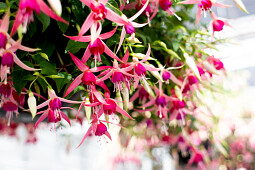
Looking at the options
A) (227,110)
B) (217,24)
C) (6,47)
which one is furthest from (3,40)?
(227,110)

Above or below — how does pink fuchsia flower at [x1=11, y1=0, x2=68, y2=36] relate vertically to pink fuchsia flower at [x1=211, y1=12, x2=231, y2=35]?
above

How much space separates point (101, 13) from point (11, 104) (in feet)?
0.93

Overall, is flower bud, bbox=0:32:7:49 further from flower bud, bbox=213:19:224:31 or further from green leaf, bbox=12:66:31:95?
flower bud, bbox=213:19:224:31

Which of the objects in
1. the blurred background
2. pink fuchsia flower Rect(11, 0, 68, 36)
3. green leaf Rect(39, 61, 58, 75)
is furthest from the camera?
the blurred background

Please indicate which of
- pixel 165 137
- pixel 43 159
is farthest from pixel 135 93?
pixel 43 159

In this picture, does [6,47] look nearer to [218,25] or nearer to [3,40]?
[3,40]

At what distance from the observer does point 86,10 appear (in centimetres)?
40

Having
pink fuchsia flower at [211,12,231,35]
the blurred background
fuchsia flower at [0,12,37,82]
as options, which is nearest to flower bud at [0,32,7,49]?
fuchsia flower at [0,12,37,82]

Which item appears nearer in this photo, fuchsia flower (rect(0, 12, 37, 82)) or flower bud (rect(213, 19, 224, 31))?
fuchsia flower (rect(0, 12, 37, 82))

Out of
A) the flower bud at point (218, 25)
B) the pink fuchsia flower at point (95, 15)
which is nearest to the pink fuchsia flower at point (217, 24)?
the flower bud at point (218, 25)

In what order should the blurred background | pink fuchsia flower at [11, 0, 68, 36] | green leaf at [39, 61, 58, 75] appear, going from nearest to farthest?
pink fuchsia flower at [11, 0, 68, 36] < green leaf at [39, 61, 58, 75] < the blurred background

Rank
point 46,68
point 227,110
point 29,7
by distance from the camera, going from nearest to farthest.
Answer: point 29,7
point 46,68
point 227,110

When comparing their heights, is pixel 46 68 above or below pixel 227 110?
above

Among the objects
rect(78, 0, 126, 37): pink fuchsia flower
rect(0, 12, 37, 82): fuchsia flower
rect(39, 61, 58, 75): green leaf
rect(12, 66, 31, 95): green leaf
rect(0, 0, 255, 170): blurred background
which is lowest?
rect(0, 0, 255, 170): blurred background
